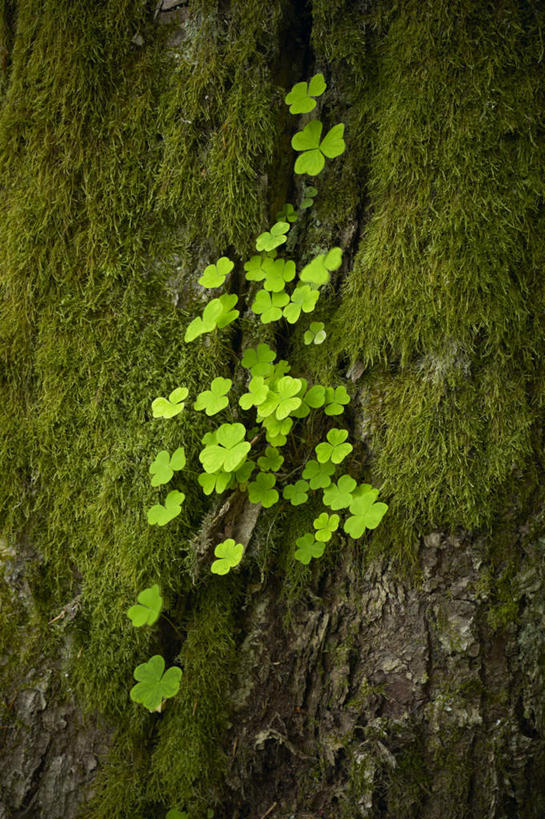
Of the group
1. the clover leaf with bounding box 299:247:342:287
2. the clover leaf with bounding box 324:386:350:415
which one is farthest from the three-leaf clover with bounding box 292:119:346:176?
the clover leaf with bounding box 324:386:350:415

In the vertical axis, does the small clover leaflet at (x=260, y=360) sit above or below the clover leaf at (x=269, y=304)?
below

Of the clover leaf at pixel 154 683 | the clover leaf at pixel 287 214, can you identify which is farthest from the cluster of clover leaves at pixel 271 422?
the clover leaf at pixel 287 214

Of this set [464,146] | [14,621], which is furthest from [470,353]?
[14,621]

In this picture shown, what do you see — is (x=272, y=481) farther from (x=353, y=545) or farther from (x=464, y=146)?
(x=464, y=146)

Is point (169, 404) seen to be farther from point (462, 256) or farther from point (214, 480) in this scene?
point (462, 256)

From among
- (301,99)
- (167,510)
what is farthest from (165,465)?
(301,99)

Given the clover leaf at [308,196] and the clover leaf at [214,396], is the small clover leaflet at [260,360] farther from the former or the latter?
the clover leaf at [308,196]

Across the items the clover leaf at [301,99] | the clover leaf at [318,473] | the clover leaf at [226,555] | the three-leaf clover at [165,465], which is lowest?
the clover leaf at [226,555]
